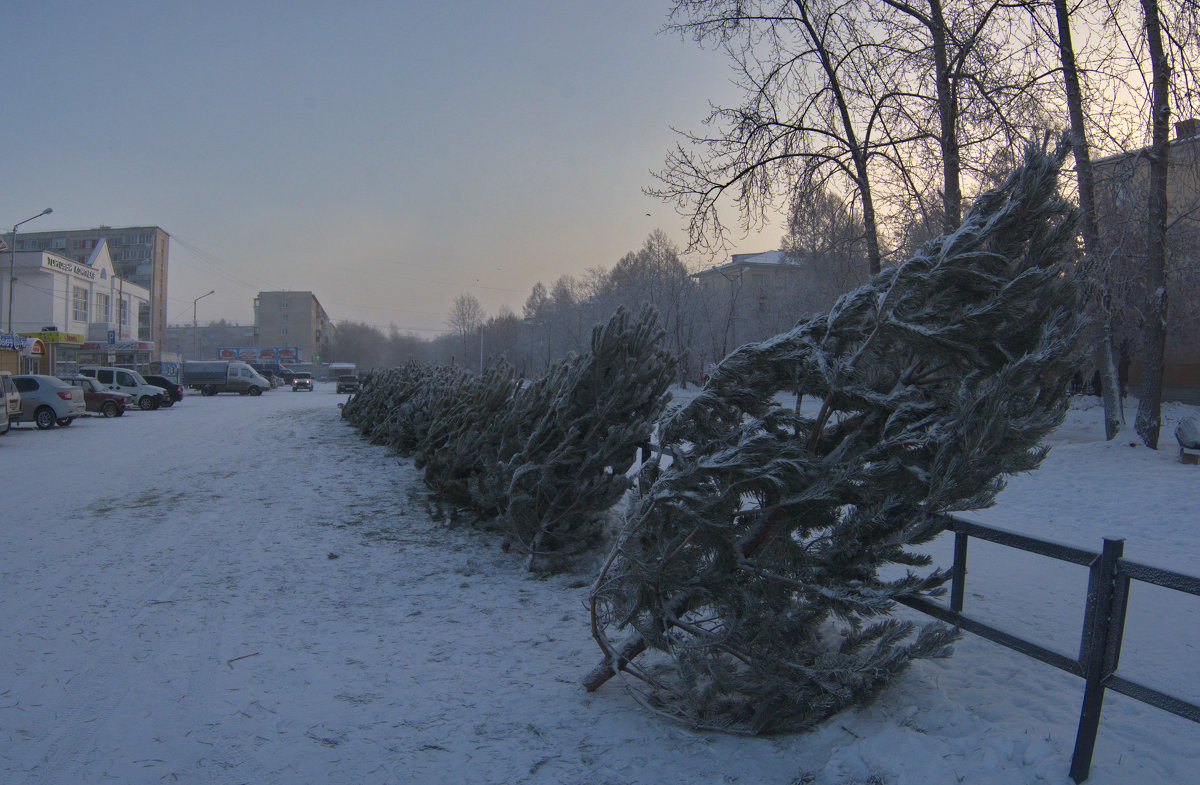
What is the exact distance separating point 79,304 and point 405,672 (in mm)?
60358

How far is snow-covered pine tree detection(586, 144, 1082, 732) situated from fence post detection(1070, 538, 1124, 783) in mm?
539

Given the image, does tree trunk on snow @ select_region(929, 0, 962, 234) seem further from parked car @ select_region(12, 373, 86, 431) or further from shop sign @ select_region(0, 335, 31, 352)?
shop sign @ select_region(0, 335, 31, 352)

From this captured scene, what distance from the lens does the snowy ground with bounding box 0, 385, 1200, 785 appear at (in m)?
3.13

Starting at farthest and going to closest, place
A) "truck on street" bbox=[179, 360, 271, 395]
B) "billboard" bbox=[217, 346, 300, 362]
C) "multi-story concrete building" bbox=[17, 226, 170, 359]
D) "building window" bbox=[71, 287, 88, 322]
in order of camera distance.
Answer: "billboard" bbox=[217, 346, 300, 362] < "multi-story concrete building" bbox=[17, 226, 170, 359] < "building window" bbox=[71, 287, 88, 322] < "truck on street" bbox=[179, 360, 271, 395]

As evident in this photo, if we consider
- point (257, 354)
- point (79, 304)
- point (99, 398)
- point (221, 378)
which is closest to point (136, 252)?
point (257, 354)

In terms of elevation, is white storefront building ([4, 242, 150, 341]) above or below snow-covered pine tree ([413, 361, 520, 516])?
above

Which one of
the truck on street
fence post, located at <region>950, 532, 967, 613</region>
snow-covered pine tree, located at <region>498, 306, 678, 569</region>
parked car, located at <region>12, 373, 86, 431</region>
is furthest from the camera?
the truck on street

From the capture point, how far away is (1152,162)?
1255cm

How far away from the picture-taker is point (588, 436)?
656 cm

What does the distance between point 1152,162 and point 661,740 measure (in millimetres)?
14576

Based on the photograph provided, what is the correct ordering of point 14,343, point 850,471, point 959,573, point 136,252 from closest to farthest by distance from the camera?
1. point 850,471
2. point 959,573
3. point 14,343
4. point 136,252

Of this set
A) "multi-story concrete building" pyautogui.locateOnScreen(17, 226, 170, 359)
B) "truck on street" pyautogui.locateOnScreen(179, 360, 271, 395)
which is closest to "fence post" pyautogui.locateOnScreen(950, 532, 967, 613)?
"truck on street" pyautogui.locateOnScreen(179, 360, 271, 395)

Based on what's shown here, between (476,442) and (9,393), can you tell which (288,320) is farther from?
(476,442)

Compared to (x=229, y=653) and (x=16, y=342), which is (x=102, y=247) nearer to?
(x=16, y=342)
